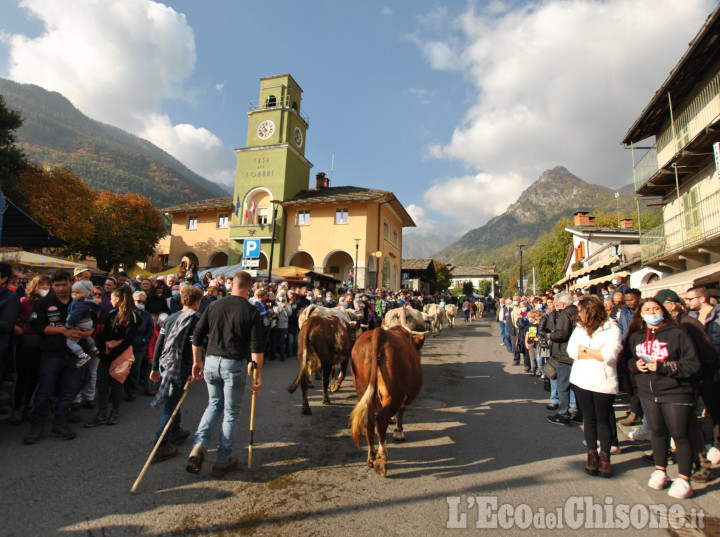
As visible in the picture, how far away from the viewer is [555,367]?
569 centimetres

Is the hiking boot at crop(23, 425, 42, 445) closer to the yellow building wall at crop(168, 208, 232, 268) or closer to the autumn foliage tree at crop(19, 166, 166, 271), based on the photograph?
the autumn foliage tree at crop(19, 166, 166, 271)

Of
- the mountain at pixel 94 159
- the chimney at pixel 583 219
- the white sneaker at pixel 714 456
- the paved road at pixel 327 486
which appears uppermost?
the mountain at pixel 94 159

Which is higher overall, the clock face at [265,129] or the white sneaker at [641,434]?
the clock face at [265,129]

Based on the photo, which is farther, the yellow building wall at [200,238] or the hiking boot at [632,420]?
the yellow building wall at [200,238]

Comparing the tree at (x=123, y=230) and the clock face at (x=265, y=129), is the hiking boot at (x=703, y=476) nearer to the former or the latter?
the clock face at (x=265, y=129)

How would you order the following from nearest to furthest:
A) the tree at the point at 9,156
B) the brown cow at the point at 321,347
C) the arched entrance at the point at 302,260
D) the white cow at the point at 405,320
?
the brown cow at the point at 321,347, the white cow at the point at 405,320, the tree at the point at 9,156, the arched entrance at the point at 302,260

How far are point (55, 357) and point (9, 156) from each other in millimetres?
25714

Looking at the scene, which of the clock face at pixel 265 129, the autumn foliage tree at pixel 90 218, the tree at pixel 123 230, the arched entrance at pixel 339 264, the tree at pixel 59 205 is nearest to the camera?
the tree at pixel 59 205

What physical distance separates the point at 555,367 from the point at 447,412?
1834 mm

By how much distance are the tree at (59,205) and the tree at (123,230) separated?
1.33 m

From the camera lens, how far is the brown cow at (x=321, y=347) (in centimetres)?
581

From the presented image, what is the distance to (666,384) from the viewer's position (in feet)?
11.4

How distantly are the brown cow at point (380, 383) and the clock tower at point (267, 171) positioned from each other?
88.2ft

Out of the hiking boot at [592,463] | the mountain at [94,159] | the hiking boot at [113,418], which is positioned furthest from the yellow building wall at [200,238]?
the mountain at [94,159]
